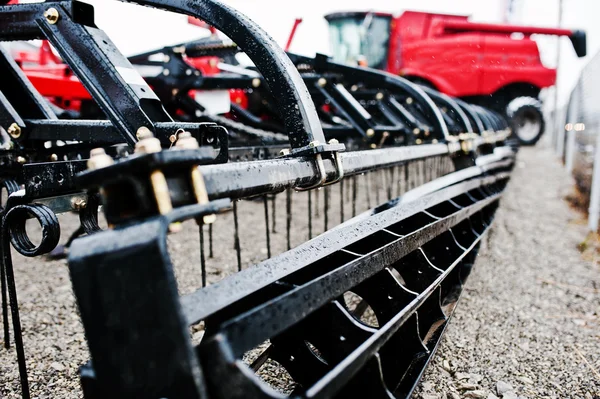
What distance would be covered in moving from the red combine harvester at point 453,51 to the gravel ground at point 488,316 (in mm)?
4593

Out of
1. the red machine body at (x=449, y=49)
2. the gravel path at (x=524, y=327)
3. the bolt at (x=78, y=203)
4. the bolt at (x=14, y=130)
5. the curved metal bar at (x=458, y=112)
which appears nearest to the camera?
the bolt at (x=78, y=203)

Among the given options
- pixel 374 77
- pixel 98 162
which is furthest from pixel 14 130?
pixel 374 77

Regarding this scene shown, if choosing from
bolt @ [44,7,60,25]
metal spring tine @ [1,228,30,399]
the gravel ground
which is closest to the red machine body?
the gravel ground

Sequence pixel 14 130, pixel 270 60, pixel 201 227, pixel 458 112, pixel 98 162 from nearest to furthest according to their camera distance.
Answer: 1. pixel 98 162
2. pixel 270 60
3. pixel 201 227
4. pixel 14 130
5. pixel 458 112

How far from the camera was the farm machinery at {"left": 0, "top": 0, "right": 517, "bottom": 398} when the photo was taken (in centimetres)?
71

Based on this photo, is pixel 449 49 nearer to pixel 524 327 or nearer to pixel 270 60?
pixel 524 327

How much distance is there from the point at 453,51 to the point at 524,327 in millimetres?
6918

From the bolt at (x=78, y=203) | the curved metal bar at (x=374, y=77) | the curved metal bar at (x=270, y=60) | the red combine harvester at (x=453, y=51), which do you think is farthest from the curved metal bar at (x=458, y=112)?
the red combine harvester at (x=453, y=51)

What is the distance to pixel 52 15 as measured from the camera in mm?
1346

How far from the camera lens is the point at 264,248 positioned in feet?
11.5

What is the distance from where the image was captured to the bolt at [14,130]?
179cm

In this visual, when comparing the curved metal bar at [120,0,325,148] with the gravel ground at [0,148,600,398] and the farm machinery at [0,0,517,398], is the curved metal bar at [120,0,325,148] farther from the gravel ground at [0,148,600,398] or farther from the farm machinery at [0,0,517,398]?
the gravel ground at [0,148,600,398]

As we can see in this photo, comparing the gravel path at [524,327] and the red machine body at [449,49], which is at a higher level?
the red machine body at [449,49]

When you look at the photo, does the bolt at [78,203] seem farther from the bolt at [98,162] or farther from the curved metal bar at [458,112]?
the curved metal bar at [458,112]
